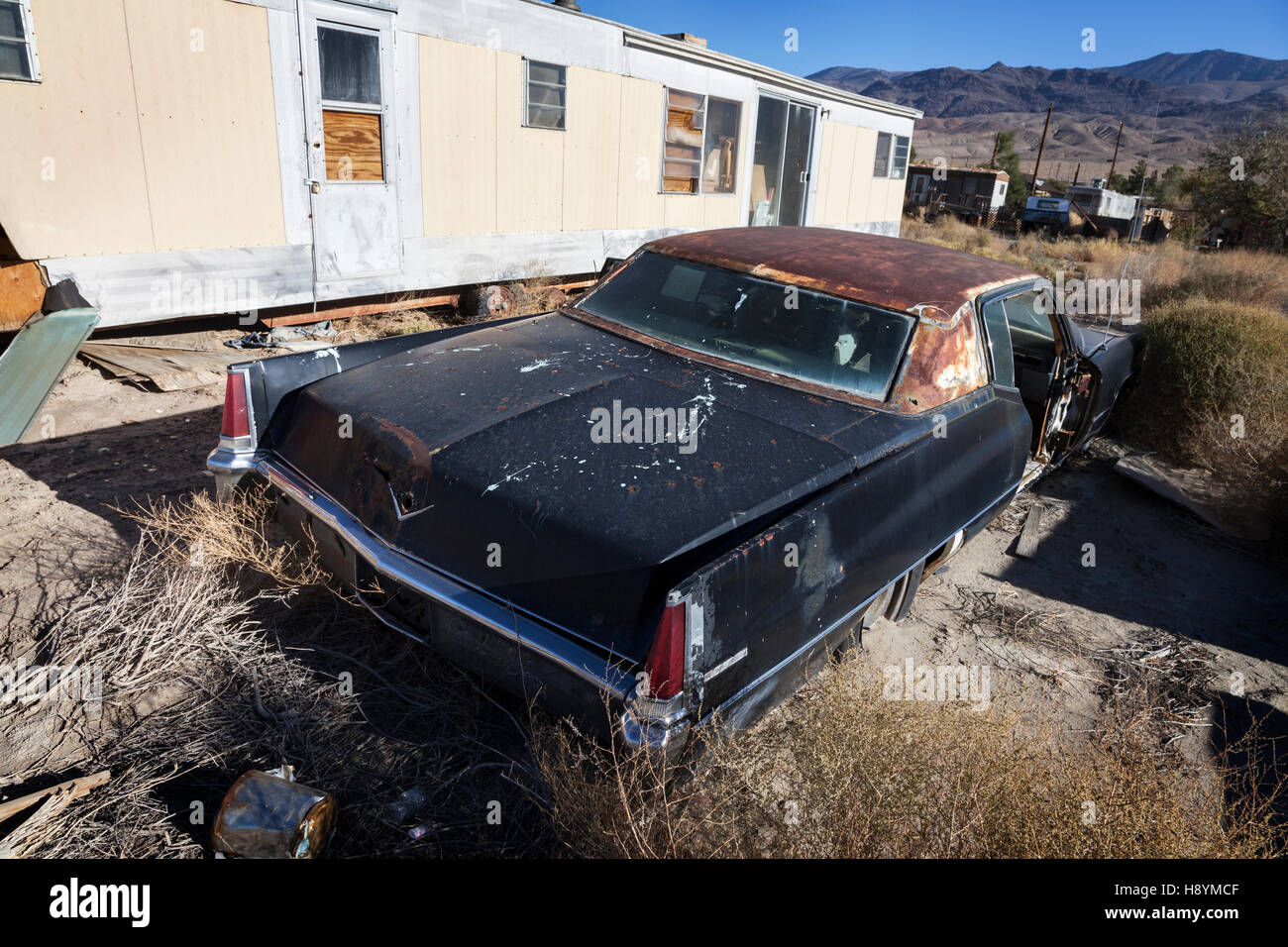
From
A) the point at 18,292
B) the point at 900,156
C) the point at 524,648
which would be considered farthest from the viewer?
the point at 900,156

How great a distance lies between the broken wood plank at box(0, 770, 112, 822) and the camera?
2.11 metres

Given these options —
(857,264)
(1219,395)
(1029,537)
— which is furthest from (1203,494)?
(857,264)

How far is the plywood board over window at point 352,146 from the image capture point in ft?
22.5

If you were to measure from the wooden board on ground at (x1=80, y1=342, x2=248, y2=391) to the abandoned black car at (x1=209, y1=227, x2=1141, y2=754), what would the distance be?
3.36 metres

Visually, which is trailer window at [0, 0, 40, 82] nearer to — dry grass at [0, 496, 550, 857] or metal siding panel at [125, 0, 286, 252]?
metal siding panel at [125, 0, 286, 252]

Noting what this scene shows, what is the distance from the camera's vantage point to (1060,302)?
4.33 m

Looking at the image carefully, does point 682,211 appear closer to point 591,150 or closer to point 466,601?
point 591,150

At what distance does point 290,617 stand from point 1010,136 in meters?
48.9

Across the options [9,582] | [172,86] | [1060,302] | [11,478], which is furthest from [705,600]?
[172,86]

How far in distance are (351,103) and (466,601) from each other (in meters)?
6.17

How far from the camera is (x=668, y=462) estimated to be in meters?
2.48

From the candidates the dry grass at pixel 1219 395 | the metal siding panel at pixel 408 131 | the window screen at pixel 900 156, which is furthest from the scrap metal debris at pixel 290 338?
the window screen at pixel 900 156

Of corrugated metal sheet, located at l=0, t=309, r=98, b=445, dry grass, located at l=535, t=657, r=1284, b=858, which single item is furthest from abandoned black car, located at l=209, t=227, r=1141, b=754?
corrugated metal sheet, located at l=0, t=309, r=98, b=445

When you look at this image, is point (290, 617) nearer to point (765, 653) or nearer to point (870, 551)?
point (765, 653)
